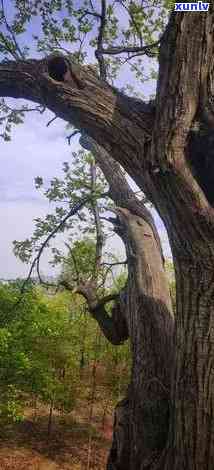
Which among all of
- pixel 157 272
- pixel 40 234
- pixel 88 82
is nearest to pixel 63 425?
pixel 40 234

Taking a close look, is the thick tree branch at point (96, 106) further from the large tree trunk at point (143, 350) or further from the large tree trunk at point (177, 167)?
the large tree trunk at point (143, 350)

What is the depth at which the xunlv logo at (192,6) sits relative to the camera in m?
3.24

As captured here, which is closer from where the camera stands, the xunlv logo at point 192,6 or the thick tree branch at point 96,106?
the xunlv logo at point 192,6

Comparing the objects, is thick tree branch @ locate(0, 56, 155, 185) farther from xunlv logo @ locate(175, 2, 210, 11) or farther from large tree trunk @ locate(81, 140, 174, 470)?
large tree trunk @ locate(81, 140, 174, 470)

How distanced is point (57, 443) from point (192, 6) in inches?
570

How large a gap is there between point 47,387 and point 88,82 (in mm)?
9595

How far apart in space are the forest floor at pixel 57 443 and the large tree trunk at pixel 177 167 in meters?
9.48


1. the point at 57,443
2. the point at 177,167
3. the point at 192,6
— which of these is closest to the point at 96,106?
the point at 177,167

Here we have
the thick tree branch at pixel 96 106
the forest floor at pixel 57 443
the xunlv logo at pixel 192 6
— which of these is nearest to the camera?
the xunlv logo at pixel 192 6

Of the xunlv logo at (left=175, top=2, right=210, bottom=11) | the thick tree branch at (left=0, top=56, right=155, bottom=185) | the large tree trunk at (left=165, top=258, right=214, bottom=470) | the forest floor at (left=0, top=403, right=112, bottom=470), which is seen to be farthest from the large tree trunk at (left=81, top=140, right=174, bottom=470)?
the forest floor at (left=0, top=403, right=112, bottom=470)

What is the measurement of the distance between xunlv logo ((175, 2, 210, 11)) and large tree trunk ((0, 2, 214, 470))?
0.15 ft

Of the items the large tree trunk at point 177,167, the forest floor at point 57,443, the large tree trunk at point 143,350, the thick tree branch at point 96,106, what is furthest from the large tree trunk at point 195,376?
the forest floor at point 57,443

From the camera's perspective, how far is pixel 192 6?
10.7ft

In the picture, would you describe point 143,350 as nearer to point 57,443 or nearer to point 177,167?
point 177,167
